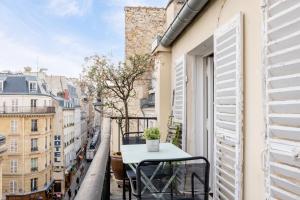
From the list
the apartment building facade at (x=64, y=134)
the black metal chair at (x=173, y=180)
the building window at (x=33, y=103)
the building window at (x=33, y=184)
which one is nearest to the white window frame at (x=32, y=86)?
the building window at (x=33, y=103)

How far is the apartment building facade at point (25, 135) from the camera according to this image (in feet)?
86.0

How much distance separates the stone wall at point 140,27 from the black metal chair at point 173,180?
8.54 meters

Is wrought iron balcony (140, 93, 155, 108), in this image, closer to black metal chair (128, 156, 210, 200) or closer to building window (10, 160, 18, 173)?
black metal chair (128, 156, 210, 200)

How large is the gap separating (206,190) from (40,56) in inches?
1343

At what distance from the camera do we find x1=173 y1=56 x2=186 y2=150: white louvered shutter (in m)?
4.71

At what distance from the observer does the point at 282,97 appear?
1845mm

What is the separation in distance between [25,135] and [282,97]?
88.9ft

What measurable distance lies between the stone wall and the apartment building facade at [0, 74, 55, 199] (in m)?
18.5

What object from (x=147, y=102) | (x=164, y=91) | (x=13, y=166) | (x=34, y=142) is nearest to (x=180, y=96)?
(x=164, y=91)

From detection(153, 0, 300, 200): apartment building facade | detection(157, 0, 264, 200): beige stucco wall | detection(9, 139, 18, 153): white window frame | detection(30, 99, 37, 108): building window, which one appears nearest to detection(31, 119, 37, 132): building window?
detection(30, 99, 37, 108): building window

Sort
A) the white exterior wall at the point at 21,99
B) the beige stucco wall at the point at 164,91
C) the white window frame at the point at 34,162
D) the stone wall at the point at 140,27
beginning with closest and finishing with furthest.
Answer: the beige stucco wall at the point at 164,91 < the stone wall at the point at 140,27 < the white window frame at the point at 34,162 < the white exterior wall at the point at 21,99

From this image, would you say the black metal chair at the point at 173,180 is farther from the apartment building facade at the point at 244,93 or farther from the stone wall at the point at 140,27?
the stone wall at the point at 140,27

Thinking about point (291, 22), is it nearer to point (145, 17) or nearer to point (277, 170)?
point (277, 170)

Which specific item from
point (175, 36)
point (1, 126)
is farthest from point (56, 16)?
point (175, 36)
